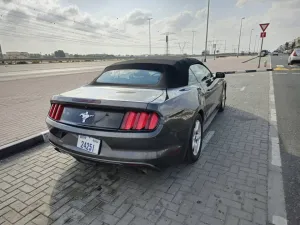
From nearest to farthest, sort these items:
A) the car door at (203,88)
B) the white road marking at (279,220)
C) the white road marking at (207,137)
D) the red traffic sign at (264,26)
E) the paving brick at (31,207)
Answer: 1. the white road marking at (279,220)
2. the paving brick at (31,207)
3. the car door at (203,88)
4. the white road marking at (207,137)
5. the red traffic sign at (264,26)

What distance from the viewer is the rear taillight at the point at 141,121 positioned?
2.23 metres

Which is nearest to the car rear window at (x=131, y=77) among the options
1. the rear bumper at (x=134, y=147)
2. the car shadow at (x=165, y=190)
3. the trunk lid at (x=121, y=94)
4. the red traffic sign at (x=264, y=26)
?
the trunk lid at (x=121, y=94)

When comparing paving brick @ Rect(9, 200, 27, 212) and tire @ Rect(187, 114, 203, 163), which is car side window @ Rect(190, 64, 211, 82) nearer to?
tire @ Rect(187, 114, 203, 163)

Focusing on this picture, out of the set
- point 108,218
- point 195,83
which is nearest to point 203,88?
point 195,83

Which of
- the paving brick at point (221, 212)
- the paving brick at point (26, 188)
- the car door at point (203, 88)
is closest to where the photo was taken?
the paving brick at point (221, 212)

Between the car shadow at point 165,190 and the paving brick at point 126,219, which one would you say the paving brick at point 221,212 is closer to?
the car shadow at point 165,190

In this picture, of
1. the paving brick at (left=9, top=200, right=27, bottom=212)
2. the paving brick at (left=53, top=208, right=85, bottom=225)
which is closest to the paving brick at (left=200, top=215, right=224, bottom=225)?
the paving brick at (left=53, top=208, right=85, bottom=225)

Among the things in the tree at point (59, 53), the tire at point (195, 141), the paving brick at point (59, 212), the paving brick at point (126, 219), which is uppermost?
the tree at point (59, 53)

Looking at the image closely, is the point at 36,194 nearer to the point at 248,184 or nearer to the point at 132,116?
the point at 132,116

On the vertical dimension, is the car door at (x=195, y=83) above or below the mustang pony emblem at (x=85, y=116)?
above

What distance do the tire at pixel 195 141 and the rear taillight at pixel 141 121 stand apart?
843 millimetres

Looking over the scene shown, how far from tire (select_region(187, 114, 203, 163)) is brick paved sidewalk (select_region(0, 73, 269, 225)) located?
155mm

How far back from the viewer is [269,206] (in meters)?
2.28

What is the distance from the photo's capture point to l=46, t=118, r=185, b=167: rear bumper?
2236mm
